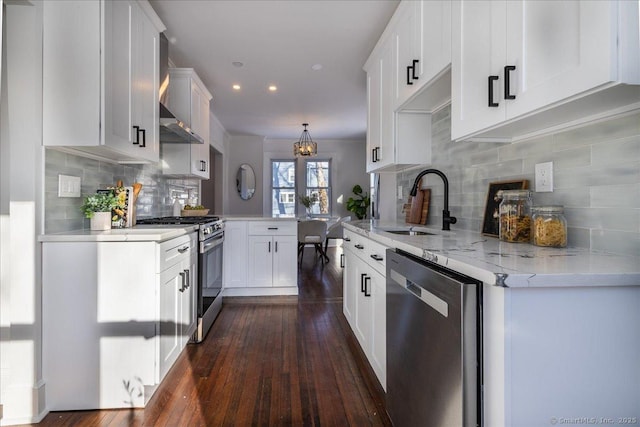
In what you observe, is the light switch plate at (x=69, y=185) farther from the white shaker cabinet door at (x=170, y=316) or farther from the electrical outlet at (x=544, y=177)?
the electrical outlet at (x=544, y=177)

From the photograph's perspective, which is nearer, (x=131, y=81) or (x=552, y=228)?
(x=552, y=228)

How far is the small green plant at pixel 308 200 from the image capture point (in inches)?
313

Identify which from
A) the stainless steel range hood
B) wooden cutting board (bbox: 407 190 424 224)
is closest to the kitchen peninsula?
wooden cutting board (bbox: 407 190 424 224)

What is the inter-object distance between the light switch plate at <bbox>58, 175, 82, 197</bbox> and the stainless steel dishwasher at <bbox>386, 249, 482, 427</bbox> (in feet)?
5.93

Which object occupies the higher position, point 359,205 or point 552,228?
point 359,205

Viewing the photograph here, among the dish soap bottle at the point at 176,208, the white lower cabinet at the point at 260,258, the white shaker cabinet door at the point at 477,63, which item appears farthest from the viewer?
the white lower cabinet at the point at 260,258

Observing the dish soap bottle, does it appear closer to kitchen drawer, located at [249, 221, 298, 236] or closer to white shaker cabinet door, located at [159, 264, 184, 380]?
kitchen drawer, located at [249, 221, 298, 236]

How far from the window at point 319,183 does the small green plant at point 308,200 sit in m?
0.06

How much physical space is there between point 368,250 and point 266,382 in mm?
990

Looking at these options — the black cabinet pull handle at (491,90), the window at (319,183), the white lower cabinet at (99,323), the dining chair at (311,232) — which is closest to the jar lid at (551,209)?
the black cabinet pull handle at (491,90)

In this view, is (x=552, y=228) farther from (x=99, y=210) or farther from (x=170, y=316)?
(x=99, y=210)

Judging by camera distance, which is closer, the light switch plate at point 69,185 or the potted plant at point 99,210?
the light switch plate at point 69,185

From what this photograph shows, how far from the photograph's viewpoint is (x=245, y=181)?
24.8ft

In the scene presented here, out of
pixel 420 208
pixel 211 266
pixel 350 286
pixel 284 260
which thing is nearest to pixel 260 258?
pixel 284 260
